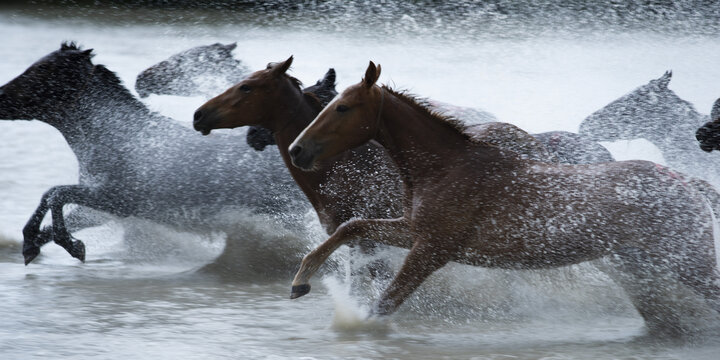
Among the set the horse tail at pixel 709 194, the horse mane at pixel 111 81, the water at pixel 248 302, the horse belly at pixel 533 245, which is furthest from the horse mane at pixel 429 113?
the horse mane at pixel 111 81

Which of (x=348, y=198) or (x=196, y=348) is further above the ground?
(x=348, y=198)

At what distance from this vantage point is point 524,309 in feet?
15.7

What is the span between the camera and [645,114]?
21.9 feet

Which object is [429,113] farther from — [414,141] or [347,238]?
[347,238]

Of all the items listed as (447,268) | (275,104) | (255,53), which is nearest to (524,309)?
(447,268)

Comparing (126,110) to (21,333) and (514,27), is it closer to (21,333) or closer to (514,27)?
(21,333)

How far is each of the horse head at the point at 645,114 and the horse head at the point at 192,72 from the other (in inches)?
93.3

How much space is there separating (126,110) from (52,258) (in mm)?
1013

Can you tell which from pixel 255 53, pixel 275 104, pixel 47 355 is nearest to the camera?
pixel 47 355

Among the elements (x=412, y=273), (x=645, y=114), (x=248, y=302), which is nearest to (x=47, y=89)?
(x=248, y=302)

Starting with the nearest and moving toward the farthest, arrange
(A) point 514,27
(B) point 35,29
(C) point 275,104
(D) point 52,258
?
(C) point 275,104 < (D) point 52,258 < (B) point 35,29 < (A) point 514,27

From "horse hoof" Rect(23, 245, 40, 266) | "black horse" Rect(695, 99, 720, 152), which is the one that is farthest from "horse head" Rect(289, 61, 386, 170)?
"horse hoof" Rect(23, 245, 40, 266)

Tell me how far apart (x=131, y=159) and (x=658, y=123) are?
3261mm

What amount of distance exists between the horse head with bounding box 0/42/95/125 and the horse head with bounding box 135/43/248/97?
0.69m
